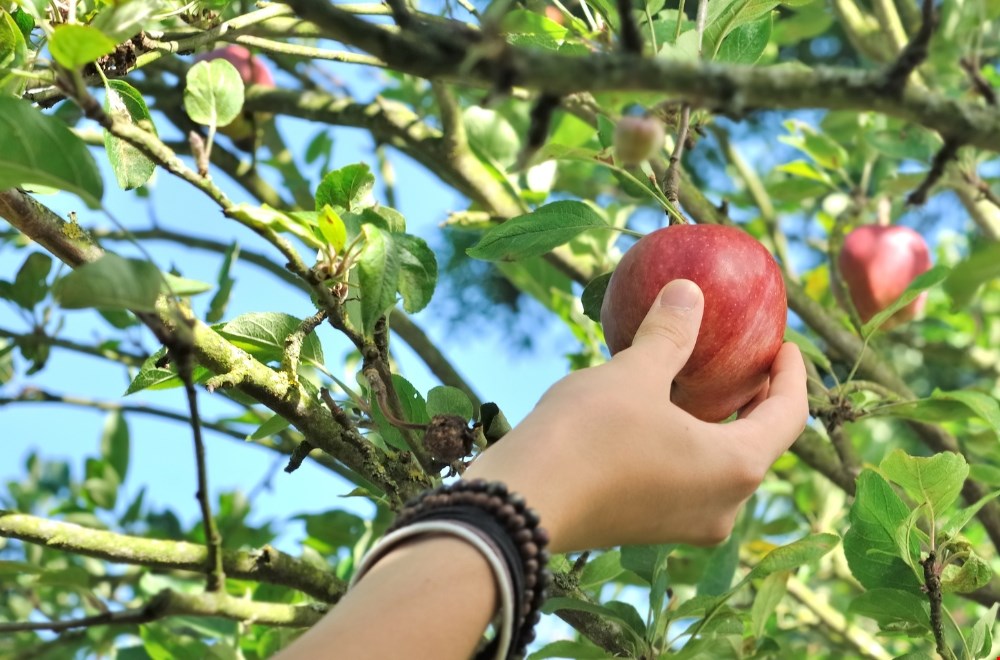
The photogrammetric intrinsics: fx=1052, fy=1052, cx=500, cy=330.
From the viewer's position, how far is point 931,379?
326 centimetres

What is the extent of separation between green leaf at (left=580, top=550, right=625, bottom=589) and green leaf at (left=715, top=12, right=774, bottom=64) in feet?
1.81

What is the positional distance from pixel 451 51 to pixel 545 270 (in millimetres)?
1320

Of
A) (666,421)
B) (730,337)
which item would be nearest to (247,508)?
(730,337)

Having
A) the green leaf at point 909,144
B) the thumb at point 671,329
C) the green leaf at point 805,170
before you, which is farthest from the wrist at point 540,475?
the green leaf at point 805,170

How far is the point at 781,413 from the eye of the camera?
0.86m

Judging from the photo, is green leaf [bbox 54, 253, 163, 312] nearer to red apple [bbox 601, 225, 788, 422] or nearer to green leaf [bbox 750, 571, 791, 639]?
red apple [bbox 601, 225, 788, 422]

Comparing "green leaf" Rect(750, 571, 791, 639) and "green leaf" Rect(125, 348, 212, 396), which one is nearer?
"green leaf" Rect(125, 348, 212, 396)

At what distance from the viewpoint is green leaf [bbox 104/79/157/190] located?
0.93 m

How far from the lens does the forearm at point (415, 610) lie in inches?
22.6

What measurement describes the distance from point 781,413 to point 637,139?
398 mm

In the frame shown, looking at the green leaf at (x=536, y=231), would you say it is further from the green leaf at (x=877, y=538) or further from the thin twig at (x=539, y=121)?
the thin twig at (x=539, y=121)

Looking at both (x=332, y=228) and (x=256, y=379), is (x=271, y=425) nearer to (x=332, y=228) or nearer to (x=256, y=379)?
(x=256, y=379)

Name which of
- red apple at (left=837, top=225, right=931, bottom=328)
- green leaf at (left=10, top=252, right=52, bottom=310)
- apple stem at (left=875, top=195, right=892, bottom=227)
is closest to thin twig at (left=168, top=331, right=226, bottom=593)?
green leaf at (left=10, top=252, right=52, bottom=310)

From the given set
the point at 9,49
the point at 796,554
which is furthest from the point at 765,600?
the point at 9,49
